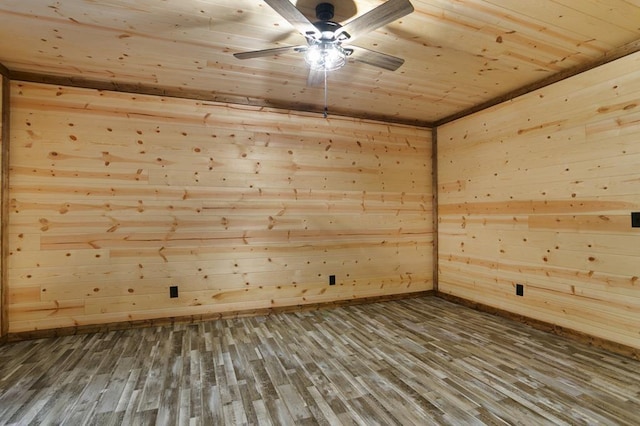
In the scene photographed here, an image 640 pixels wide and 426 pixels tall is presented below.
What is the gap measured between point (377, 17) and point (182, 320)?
11.3ft

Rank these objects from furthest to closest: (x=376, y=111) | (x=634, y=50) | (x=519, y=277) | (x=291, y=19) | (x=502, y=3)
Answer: (x=376, y=111) < (x=519, y=277) < (x=634, y=50) < (x=502, y=3) < (x=291, y=19)

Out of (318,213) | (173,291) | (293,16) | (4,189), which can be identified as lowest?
(173,291)

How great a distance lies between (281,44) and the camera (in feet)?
8.59

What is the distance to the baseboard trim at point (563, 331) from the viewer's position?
2.64 metres

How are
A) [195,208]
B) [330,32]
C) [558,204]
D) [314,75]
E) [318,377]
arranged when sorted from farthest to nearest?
[195,208], [558,204], [314,75], [318,377], [330,32]

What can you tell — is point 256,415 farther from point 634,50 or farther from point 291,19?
point 634,50

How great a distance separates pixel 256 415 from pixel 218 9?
8.59 ft

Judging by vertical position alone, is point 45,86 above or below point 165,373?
above

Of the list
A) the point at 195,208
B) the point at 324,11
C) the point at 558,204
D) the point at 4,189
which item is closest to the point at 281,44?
the point at 324,11

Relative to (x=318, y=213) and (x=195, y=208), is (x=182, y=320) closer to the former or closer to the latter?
(x=195, y=208)

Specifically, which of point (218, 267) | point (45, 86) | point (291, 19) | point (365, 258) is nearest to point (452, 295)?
point (365, 258)

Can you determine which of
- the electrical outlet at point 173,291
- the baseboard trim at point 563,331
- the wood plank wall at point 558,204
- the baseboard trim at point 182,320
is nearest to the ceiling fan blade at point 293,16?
the wood plank wall at point 558,204

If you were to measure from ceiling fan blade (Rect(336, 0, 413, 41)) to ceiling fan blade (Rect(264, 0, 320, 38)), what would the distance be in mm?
179

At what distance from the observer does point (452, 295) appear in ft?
14.5
